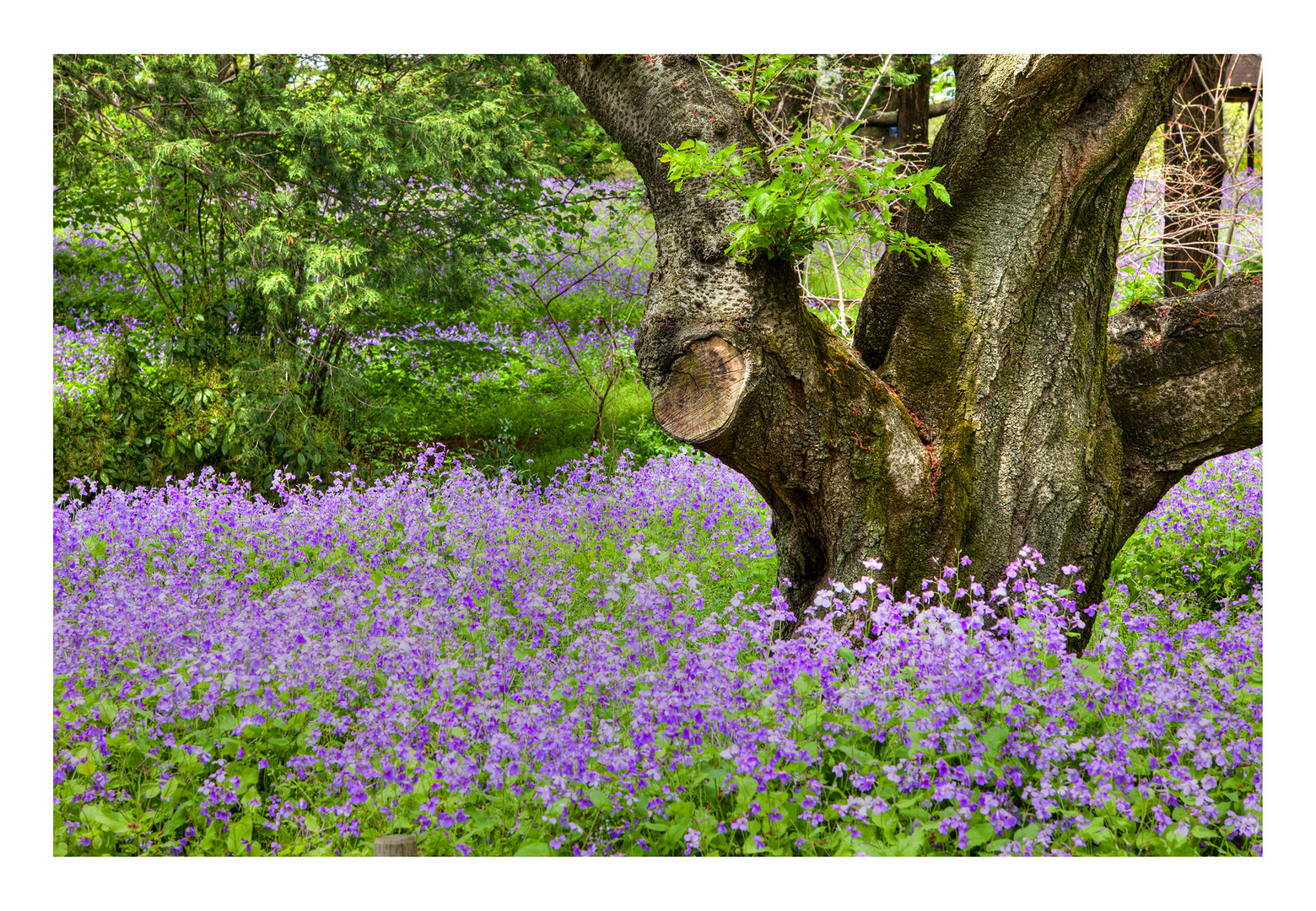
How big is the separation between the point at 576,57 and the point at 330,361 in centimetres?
407

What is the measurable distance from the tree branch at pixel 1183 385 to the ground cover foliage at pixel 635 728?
23.1 inches

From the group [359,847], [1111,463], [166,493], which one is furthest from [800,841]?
[166,493]

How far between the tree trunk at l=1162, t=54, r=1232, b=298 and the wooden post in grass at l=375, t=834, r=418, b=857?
6994mm

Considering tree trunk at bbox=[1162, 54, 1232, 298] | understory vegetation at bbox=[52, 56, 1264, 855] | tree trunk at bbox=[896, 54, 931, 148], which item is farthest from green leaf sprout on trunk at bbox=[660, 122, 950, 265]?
tree trunk at bbox=[896, 54, 931, 148]

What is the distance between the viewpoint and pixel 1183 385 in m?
3.57

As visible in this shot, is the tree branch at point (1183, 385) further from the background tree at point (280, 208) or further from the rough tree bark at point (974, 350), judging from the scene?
the background tree at point (280, 208)

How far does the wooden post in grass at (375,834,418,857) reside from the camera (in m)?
2.32

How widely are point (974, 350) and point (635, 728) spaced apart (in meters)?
1.86

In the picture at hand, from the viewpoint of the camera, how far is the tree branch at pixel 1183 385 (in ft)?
11.5

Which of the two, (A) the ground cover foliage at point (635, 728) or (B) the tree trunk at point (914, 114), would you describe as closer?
(A) the ground cover foliage at point (635, 728)

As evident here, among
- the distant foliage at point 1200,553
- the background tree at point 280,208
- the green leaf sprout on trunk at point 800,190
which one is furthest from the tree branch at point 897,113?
the green leaf sprout on trunk at point 800,190

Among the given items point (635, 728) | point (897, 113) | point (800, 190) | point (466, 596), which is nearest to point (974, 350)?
point (800, 190)

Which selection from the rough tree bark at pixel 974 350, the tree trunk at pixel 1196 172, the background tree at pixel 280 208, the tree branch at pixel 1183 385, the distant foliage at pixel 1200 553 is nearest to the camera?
the rough tree bark at pixel 974 350

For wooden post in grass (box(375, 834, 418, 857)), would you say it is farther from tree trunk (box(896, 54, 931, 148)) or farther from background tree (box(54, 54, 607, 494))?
tree trunk (box(896, 54, 931, 148))
